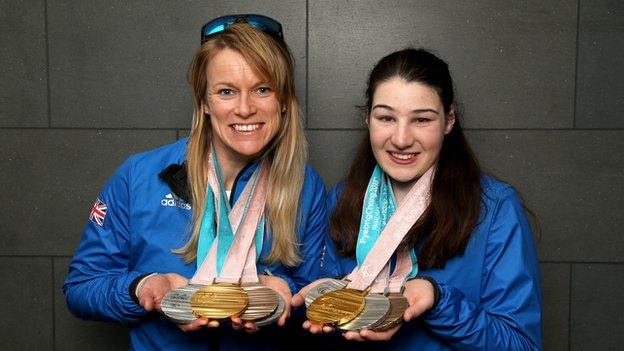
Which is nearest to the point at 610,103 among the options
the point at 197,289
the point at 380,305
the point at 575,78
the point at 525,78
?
the point at 575,78

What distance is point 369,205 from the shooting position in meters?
2.00

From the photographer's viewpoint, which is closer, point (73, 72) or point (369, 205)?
point (369, 205)

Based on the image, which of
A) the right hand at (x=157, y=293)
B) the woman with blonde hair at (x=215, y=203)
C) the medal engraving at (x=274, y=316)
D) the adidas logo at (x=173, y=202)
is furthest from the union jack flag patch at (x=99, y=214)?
the medal engraving at (x=274, y=316)

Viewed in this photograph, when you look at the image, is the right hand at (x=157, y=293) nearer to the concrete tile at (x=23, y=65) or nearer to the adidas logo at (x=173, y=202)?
the adidas logo at (x=173, y=202)

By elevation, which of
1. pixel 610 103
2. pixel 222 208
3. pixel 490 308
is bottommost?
pixel 490 308

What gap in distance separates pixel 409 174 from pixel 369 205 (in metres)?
0.18

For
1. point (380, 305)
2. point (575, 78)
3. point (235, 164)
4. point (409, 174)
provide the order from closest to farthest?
1. point (380, 305)
2. point (409, 174)
3. point (235, 164)
4. point (575, 78)

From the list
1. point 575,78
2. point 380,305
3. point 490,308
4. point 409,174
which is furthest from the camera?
point 575,78

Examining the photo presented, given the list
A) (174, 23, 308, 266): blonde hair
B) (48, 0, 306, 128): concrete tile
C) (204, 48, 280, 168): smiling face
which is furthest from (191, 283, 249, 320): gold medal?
(48, 0, 306, 128): concrete tile

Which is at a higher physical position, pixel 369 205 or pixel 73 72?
pixel 73 72

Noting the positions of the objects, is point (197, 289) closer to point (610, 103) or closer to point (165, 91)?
point (165, 91)

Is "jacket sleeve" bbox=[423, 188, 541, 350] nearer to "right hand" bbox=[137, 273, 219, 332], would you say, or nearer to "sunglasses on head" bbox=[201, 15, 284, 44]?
"right hand" bbox=[137, 273, 219, 332]

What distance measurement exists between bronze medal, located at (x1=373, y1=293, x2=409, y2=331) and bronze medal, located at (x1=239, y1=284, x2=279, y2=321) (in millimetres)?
305

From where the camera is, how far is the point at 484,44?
2568 mm
